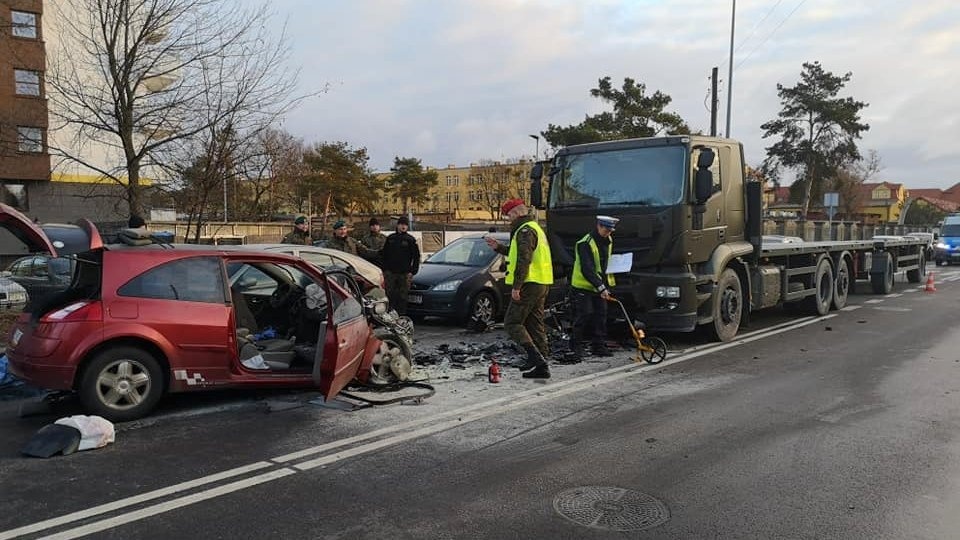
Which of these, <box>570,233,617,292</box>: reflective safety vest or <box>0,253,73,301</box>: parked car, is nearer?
<box>570,233,617,292</box>: reflective safety vest

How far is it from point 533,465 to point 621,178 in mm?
5338

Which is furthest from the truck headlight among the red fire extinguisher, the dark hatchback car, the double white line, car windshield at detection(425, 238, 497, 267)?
car windshield at detection(425, 238, 497, 267)

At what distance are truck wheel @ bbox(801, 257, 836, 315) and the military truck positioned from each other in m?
1.98

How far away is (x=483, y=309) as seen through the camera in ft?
36.2

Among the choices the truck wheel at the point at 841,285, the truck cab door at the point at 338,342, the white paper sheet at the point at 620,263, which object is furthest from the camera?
the truck wheel at the point at 841,285

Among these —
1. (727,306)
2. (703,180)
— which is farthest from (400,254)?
(727,306)

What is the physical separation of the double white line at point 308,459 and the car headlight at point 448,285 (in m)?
3.79

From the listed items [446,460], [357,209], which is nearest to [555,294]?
[446,460]

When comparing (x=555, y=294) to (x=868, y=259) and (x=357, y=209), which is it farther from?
(x=357, y=209)

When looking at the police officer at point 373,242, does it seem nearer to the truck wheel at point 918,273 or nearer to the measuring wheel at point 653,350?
the measuring wheel at point 653,350

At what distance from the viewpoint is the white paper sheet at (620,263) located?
866cm

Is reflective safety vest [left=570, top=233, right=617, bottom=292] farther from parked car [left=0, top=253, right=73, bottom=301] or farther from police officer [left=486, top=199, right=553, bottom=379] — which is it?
parked car [left=0, top=253, right=73, bottom=301]

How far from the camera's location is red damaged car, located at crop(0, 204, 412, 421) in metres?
5.28

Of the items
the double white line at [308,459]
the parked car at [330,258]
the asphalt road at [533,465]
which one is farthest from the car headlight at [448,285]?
the double white line at [308,459]
